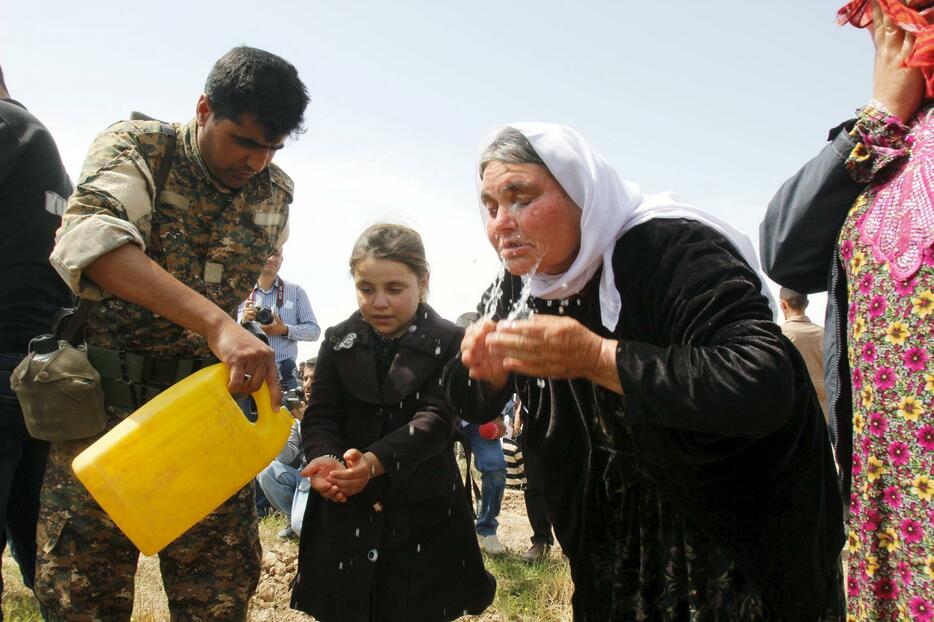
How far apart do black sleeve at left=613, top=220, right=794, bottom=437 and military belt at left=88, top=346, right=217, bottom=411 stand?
5.91ft

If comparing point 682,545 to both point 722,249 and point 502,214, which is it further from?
point 502,214

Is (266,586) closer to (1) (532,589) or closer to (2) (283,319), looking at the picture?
(1) (532,589)

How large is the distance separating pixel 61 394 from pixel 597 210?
1.91 m

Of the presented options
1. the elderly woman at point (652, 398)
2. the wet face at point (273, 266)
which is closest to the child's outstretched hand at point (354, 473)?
the elderly woman at point (652, 398)

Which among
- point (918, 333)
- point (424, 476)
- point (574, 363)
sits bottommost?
point (424, 476)

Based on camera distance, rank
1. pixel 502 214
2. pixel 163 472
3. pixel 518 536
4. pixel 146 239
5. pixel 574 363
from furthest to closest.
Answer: pixel 518 536 → pixel 146 239 → pixel 163 472 → pixel 502 214 → pixel 574 363

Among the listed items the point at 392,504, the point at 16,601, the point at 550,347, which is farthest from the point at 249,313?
the point at 550,347

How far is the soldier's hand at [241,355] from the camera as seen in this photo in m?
2.25

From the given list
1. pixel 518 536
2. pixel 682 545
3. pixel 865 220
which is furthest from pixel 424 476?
pixel 518 536

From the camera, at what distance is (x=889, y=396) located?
171 centimetres

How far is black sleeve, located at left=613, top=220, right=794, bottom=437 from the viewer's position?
1.55 metres

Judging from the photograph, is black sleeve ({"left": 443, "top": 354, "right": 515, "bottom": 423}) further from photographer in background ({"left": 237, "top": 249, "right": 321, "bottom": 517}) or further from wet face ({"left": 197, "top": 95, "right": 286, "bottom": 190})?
photographer in background ({"left": 237, "top": 249, "right": 321, "bottom": 517})

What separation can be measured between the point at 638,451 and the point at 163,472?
1.50m

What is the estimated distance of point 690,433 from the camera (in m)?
1.77
